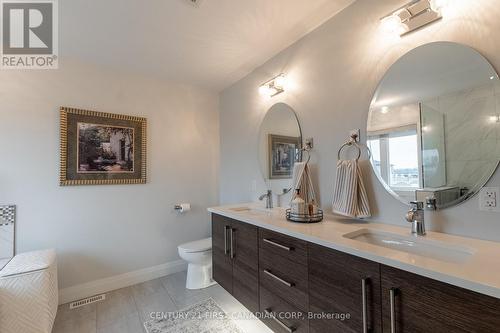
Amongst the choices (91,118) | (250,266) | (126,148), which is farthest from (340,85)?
(91,118)

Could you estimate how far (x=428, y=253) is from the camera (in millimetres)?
1090

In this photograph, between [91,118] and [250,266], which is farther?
[91,118]

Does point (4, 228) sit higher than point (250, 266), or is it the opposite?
point (4, 228)

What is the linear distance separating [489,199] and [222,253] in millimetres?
1750

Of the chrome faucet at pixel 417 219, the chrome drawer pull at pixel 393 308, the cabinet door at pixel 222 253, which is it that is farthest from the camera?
the cabinet door at pixel 222 253

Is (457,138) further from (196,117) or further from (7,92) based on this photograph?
(7,92)

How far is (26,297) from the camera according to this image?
63.9 inches

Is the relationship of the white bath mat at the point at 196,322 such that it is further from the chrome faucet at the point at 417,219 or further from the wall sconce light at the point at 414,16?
the wall sconce light at the point at 414,16

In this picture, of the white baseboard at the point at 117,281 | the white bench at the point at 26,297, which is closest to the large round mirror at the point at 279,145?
the white baseboard at the point at 117,281

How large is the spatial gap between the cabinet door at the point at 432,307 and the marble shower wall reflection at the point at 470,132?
65cm

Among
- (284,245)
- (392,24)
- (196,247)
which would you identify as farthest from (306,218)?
(196,247)

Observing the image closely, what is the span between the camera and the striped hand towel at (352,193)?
4.82ft

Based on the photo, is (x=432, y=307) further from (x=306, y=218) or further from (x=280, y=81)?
(x=280, y=81)

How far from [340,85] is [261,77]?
104 centimetres
